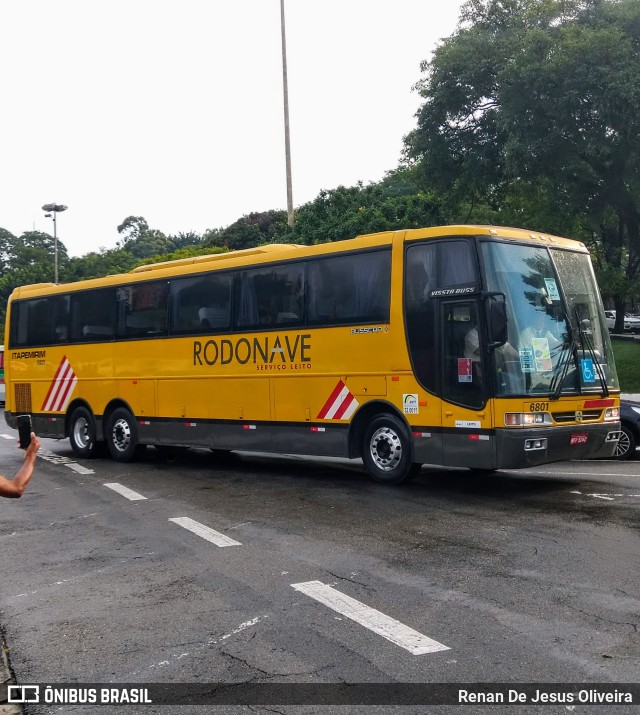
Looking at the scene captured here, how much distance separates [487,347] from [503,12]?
20.9 meters

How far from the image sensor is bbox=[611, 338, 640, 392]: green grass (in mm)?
28406

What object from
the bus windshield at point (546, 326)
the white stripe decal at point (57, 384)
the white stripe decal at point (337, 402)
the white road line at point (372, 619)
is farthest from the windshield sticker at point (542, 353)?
the white stripe decal at point (57, 384)

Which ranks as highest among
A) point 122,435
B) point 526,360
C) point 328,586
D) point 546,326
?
point 546,326

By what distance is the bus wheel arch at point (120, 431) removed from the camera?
15922 mm

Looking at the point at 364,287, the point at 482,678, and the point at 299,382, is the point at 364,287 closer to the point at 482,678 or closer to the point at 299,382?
the point at 299,382

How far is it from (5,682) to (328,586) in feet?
8.07

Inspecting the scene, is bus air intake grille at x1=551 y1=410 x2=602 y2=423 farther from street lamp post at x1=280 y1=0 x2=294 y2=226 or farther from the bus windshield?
street lamp post at x1=280 y1=0 x2=294 y2=226

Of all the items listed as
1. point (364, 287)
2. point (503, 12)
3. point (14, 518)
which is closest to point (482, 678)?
point (14, 518)

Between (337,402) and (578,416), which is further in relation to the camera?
(337,402)

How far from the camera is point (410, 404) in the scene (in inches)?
443

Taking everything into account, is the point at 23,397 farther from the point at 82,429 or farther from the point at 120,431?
the point at 120,431

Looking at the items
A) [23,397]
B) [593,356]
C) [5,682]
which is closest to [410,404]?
[593,356]

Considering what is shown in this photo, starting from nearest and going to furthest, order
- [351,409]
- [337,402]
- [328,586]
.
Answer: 1. [328,586]
2. [351,409]
3. [337,402]

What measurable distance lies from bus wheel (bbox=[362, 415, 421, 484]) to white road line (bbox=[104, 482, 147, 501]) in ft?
9.77
